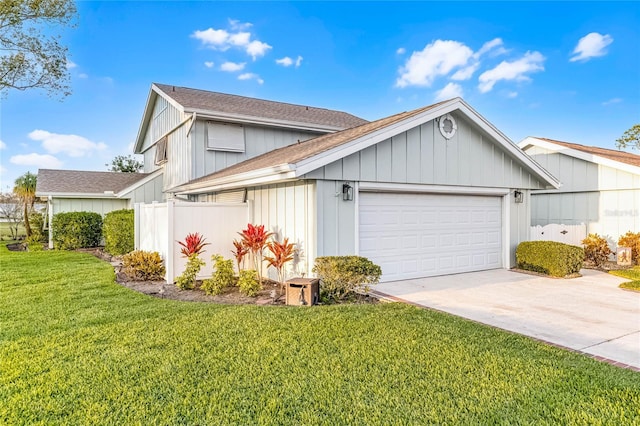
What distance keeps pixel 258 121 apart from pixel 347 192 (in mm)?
7035

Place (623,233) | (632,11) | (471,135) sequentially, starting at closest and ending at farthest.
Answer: (471,135), (623,233), (632,11)

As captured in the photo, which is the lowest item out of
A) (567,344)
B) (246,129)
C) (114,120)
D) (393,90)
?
(567,344)

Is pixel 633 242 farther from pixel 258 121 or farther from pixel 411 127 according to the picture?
pixel 258 121

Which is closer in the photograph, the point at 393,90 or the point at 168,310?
the point at 168,310

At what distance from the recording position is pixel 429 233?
30.6 ft

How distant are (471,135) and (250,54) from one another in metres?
12.3

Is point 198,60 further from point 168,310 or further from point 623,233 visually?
point 623,233

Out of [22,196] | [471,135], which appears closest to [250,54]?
[471,135]

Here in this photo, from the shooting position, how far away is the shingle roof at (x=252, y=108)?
13477 millimetres

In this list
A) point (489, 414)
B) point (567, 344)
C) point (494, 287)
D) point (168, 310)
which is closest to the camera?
point (489, 414)

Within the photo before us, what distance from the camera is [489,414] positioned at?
9.92 ft

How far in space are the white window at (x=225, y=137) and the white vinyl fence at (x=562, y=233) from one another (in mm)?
10637

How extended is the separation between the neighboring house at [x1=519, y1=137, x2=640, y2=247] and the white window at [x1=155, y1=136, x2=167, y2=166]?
14798mm

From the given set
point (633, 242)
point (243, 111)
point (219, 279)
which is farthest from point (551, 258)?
point (243, 111)
